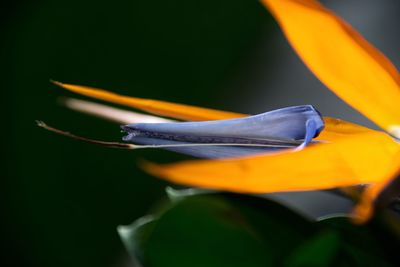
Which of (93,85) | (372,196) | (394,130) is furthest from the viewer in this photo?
(93,85)

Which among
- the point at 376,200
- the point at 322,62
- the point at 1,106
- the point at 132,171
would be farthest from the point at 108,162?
the point at 376,200

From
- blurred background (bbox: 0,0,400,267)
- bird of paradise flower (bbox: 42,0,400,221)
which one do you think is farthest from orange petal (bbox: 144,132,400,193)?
blurred background (bbox: 0,0,400,267)

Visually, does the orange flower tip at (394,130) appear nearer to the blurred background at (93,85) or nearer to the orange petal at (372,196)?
the orange petal at (372,196)

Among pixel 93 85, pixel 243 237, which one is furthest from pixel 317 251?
pixel 93 85

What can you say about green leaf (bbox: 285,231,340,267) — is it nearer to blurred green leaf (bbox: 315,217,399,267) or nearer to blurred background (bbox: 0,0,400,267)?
blurred green leaf (bbox: 315,217,399,267)

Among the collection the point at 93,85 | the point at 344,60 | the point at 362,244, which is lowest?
the point at 93,85

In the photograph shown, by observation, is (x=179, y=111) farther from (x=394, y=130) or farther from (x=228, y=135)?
(x=394, y=130)

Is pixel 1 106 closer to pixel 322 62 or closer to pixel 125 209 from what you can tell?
pixel 125 209

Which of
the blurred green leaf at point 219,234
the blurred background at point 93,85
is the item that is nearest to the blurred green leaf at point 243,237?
the blurred green leaf at point 219,234
